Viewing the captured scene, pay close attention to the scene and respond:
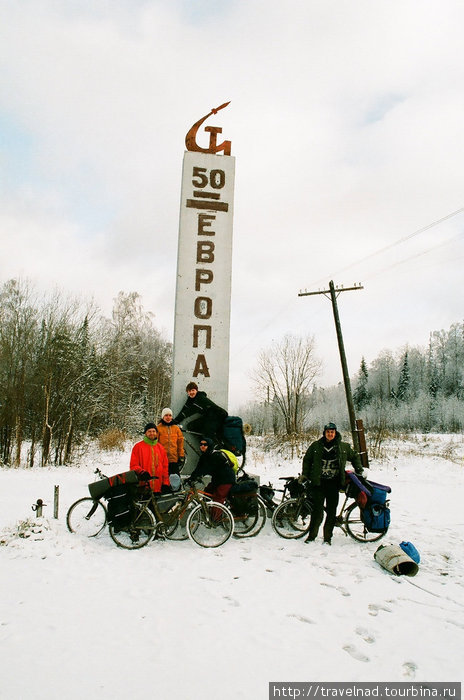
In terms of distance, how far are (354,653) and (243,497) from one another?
357cm

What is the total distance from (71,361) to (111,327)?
15.0 metres

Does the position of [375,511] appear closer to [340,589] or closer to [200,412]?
[340,589]

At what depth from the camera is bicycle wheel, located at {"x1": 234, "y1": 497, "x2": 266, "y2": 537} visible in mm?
7227

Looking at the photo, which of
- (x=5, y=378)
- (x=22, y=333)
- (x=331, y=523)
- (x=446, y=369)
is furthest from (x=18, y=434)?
(x=446, y=369)

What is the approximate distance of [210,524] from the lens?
6855 millimetres

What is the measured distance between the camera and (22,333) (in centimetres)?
2102

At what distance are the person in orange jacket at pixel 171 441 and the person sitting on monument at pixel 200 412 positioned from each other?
864 millimetres

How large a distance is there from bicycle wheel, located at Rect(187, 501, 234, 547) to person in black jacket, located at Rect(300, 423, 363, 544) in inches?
49.4

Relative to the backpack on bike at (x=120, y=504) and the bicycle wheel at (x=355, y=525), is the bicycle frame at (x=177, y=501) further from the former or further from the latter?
the bicycle wheel at (x=355, y=525)

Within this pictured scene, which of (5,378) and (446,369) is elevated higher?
(446,369)

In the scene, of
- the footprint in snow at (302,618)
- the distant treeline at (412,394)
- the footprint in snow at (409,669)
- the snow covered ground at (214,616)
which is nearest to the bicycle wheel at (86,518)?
the snow covered ground at (214,616)

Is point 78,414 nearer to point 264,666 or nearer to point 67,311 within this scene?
point 67,311

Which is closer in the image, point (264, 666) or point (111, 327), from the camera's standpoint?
point (264, 666)

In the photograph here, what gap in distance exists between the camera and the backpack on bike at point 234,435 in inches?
339
